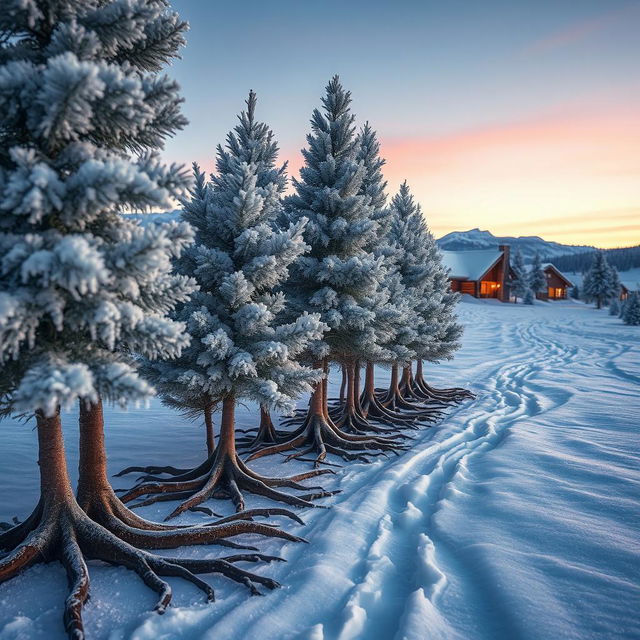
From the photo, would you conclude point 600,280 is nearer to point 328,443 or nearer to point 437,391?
point 437,391

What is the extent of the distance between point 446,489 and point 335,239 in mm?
6368

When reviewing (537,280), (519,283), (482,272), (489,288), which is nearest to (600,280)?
(537,280)

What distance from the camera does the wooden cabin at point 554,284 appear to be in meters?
81.7

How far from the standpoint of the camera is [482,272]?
66.6 m

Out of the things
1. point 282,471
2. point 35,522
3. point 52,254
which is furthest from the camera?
point 282,471

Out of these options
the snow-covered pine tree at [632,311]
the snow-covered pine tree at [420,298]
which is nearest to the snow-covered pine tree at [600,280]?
the snow-covered pine tree at [632,311]

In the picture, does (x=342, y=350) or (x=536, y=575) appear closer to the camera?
(x=536, y=575)

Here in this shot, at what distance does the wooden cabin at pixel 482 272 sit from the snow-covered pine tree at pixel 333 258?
191ft

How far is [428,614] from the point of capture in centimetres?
445

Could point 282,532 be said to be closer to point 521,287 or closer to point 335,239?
point 335,239

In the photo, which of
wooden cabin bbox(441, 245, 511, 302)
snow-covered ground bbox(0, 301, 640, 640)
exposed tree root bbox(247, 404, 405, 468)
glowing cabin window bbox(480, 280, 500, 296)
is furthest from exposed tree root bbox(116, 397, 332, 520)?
glowing cabin window bbox(480, 280, 500, 296)

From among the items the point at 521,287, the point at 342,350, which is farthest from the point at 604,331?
the point at 342,350

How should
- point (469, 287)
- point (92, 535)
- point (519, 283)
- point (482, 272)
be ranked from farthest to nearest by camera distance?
point (519, 283)
point (469, 287)
point (482, 272)
point (92, 535)

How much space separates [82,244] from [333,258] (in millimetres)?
7307
